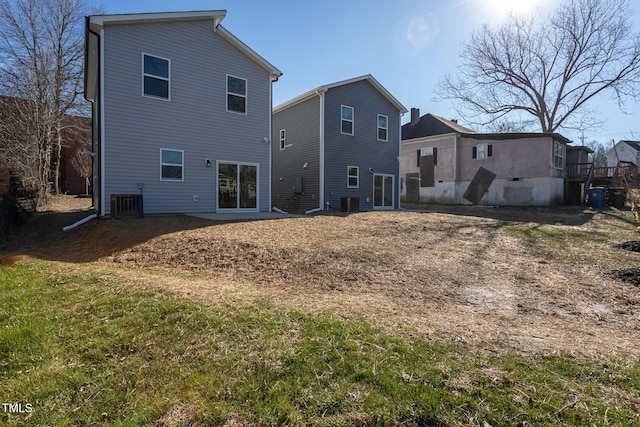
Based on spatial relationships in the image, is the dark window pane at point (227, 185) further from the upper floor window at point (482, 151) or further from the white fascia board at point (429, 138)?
the upper floor window at point (482, 151)

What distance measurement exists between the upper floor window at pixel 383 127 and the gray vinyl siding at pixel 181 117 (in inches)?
269

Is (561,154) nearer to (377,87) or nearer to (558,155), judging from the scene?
(558,155)

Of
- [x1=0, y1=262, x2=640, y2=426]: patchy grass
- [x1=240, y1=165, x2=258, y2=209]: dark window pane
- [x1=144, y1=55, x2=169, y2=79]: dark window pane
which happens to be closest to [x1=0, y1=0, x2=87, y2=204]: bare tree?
[x1=144, y1=55, x2=169, y2=79]: dark window pane

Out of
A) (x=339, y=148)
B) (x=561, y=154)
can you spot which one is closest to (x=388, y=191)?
(x=339, y=148)

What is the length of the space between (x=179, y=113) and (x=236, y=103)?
7.08 feet

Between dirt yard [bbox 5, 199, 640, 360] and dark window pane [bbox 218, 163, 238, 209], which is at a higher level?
dark window pane [bbox 218, 163, 238, 209]

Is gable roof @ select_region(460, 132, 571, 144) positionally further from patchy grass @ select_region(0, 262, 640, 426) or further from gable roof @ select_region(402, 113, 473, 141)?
patchy grass @ select_region(0, 262, 640, 426)

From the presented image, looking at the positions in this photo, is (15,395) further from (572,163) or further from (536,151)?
(572,163)

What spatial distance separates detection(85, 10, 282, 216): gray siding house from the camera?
10047 mm

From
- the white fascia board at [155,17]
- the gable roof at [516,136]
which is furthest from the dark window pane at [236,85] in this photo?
the gable roof at [516,136]

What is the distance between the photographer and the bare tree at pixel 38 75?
14188 millimetres

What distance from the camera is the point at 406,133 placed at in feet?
90.5

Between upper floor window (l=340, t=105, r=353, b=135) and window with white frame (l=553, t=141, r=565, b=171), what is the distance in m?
14.1

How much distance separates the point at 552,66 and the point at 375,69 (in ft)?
60.0
